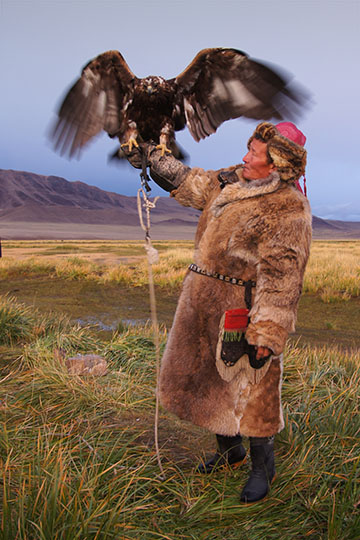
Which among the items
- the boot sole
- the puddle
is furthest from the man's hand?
the puddle

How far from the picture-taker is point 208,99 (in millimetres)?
3244

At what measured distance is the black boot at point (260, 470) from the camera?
194cm

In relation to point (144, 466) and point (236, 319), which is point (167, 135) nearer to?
point (236, 319)

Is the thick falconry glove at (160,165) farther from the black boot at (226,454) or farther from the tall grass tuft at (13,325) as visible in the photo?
the tall grass tuft at (13,325)

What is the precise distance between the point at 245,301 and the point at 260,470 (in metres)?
0.87

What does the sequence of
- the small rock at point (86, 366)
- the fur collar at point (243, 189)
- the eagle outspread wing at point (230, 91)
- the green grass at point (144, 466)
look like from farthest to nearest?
the small rock at point (86, 366) < the eagle outspread wing at point (230, 91) < the fur collar at point (243, 189) < the green grass at point (144, 466)

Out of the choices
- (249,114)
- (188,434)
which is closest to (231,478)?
(188,434)

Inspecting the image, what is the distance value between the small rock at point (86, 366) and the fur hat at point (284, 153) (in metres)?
2.60

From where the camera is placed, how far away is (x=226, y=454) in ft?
7.25

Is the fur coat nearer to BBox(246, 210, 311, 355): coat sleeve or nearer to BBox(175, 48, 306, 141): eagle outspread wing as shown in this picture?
BBox(246, 210, 311, 355): coat sleeve

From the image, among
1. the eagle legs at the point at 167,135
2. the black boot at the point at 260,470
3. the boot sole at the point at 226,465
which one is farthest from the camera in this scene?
the eagle legs at the point at 167,135

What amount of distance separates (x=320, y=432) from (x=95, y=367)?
6.91ft

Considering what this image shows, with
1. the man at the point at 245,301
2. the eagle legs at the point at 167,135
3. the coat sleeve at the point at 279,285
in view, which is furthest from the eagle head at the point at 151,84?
the coat sleeve at the point at 279,285

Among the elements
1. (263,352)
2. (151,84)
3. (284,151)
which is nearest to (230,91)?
(151,84)
